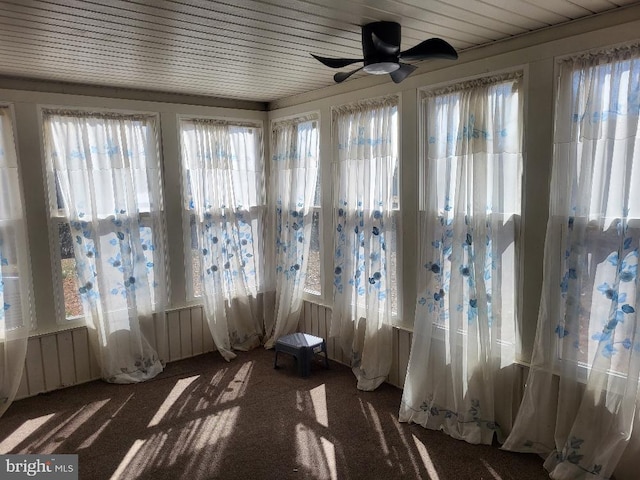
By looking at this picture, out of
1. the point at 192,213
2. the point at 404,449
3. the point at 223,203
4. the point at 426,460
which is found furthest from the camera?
the point at 223,203

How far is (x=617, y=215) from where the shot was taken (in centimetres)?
247

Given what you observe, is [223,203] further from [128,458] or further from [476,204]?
[476,204]

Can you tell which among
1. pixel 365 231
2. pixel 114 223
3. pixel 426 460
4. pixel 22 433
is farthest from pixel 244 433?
pixel 114 223

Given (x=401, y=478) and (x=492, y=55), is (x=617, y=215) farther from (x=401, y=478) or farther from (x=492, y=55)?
(x=401, y=478)

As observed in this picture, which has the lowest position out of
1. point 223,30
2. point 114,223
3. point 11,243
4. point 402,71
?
point 11,243

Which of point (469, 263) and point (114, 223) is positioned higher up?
point (114, 223)

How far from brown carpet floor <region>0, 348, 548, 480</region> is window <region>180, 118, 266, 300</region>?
39.3 inches

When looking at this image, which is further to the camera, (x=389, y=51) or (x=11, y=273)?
(x=11, y=273)

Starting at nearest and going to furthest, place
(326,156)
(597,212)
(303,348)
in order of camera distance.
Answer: (597,212) → (303,348) → (326,156)

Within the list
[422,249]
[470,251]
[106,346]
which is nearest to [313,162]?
[422,249]

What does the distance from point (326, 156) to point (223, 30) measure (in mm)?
1842

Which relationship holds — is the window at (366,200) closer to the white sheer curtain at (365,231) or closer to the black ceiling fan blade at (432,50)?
the white sheer curtain at (365,231)

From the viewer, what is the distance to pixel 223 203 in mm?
4645

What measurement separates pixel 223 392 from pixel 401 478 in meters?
1.70
